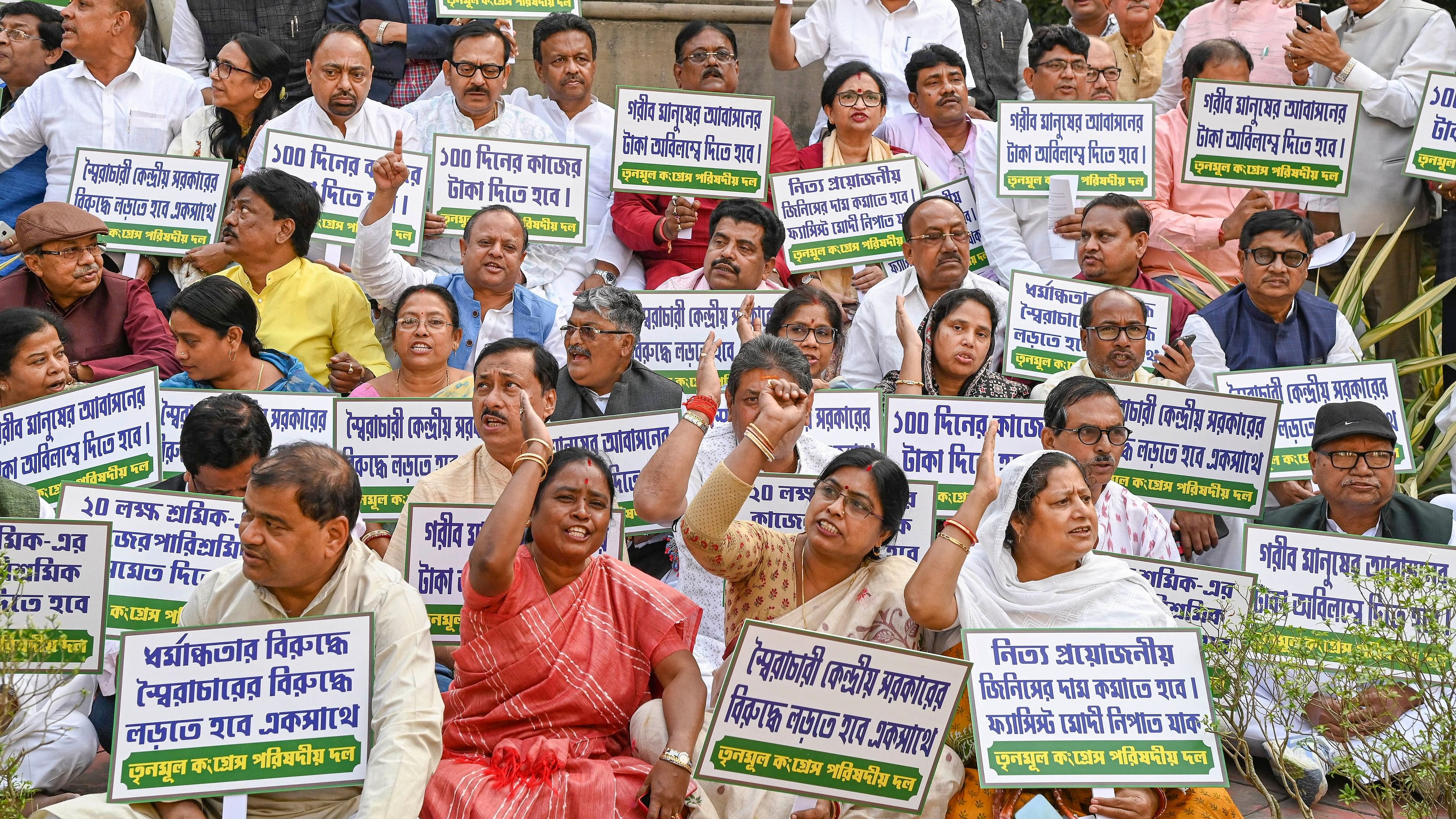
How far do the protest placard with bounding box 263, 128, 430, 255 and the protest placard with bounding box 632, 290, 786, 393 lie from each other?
149 cm

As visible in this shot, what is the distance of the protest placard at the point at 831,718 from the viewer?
4.38 m

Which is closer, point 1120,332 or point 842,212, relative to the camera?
point 1120,332

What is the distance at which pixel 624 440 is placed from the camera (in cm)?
598

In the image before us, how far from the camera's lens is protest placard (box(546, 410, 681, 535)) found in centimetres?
594

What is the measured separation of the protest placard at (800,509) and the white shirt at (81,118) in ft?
15.2

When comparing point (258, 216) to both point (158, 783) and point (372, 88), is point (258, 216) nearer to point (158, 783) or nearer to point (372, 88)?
point (372, 88)

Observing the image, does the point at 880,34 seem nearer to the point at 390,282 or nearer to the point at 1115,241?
the point at 1115,241

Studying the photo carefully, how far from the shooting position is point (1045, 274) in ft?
24.1

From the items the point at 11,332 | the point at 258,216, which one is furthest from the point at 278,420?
the point at 258,216

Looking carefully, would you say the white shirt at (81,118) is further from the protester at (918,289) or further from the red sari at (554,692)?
the red sari at (554,692)

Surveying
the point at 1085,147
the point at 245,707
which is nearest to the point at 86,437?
the point at 245,707

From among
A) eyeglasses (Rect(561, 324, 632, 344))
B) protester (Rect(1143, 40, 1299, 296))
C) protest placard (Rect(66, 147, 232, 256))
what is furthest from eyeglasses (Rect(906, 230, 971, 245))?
protest placard (Rect(66, 147, 232, 256))

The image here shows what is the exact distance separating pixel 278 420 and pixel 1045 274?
11.7 ft

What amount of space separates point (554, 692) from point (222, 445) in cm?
170
